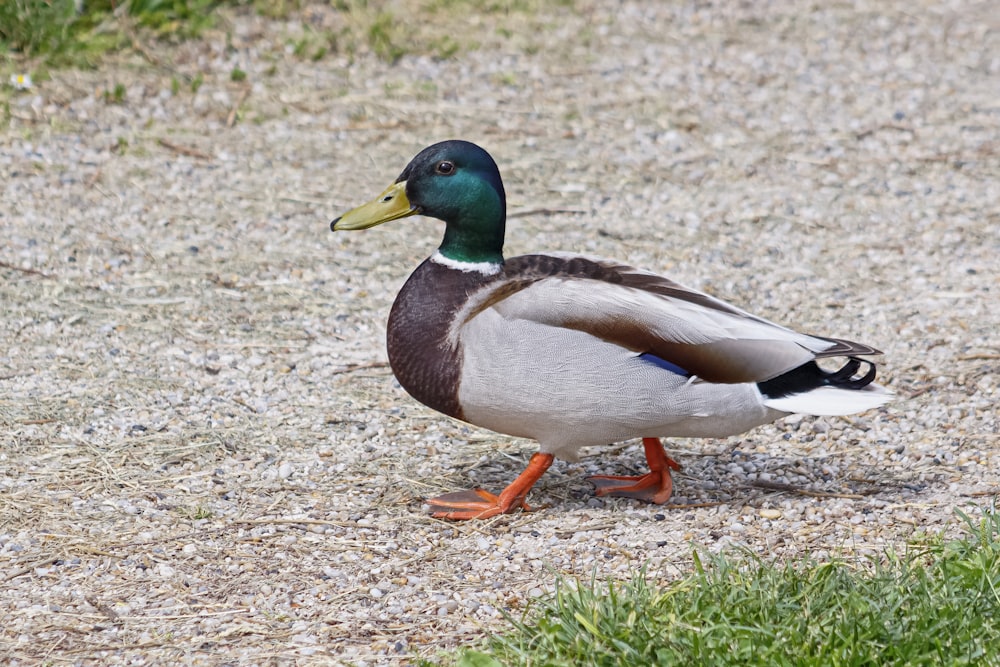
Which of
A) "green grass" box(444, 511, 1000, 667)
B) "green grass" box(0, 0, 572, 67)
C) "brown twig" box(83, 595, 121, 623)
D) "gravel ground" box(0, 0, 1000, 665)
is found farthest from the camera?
"green grass" box(0, 0, 572, 67)

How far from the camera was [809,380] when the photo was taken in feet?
12.1

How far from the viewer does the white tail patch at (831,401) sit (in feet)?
11.7

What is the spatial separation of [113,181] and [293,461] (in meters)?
2.88

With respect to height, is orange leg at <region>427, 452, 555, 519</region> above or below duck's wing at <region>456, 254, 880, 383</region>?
below

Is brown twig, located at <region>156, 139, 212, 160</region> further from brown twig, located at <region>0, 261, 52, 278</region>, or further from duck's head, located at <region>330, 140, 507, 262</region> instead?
duck's head, located at <region>330, 140, 507, 262</region>

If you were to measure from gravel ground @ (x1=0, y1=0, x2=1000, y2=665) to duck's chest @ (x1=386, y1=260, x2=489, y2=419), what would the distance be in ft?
1.29

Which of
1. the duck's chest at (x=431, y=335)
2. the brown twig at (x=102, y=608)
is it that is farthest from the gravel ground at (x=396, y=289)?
the duck's chest at (x=431, y=335)

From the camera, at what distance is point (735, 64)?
27.9ft

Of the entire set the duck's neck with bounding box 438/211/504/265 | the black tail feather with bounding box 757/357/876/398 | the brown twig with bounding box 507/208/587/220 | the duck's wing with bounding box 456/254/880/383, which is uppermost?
the duck's neck with bounding box 438/211/504/265

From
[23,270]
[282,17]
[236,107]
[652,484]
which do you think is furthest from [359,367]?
[282,17]

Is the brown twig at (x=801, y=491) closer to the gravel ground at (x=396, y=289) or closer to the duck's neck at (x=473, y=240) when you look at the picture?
the gravel ground at (x=396, y=289)

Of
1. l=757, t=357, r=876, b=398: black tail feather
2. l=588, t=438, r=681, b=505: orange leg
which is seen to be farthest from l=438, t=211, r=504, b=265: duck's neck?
l=757, t=357, r=876, b=398: black tail feather

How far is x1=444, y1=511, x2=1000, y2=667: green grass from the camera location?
273cm

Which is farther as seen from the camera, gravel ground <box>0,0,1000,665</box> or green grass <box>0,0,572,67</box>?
green grass <box>0,0,572,67</box>
